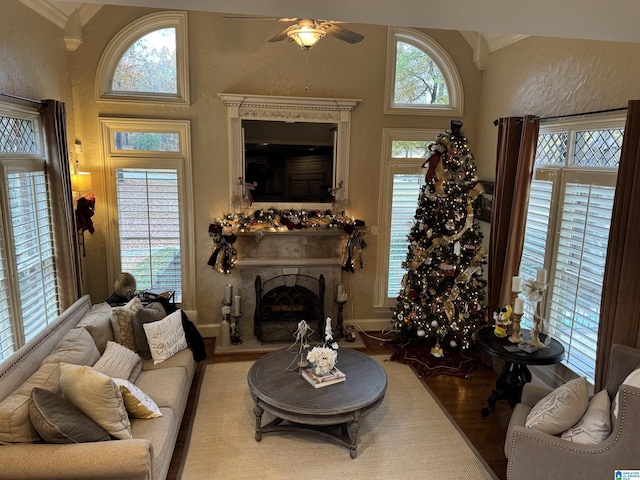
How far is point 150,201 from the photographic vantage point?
5.24m

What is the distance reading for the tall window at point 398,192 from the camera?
562 cm

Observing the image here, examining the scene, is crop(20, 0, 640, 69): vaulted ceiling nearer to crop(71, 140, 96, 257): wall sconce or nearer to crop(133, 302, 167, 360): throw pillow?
crop(133, 302, 167, 360): throw pillow

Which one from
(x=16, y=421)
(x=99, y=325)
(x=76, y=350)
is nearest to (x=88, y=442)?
(x=16, y=421)

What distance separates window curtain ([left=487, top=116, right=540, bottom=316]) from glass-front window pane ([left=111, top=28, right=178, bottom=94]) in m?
3.71

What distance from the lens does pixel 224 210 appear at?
5.43 m

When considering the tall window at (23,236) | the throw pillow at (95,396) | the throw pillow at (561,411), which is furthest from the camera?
the tall window at (23,236)

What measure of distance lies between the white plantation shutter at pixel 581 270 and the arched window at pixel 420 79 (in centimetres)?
215

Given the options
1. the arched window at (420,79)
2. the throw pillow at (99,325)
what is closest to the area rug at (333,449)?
the throw pillow at (99,325)

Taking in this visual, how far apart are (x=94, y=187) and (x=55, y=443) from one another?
11.1 ft

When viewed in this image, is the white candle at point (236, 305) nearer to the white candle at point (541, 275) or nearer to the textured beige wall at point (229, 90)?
the textured beige wall at point (229, 90)

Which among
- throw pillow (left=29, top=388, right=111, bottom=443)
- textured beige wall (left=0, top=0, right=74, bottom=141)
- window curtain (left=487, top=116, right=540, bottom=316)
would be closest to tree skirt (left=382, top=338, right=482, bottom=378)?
window curtain (left=487, top=116, right=540, bottom=316)

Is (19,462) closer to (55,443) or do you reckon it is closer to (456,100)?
(55,443)

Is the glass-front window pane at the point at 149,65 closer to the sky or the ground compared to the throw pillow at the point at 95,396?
closer to the sky

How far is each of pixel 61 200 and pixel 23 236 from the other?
557 mm
